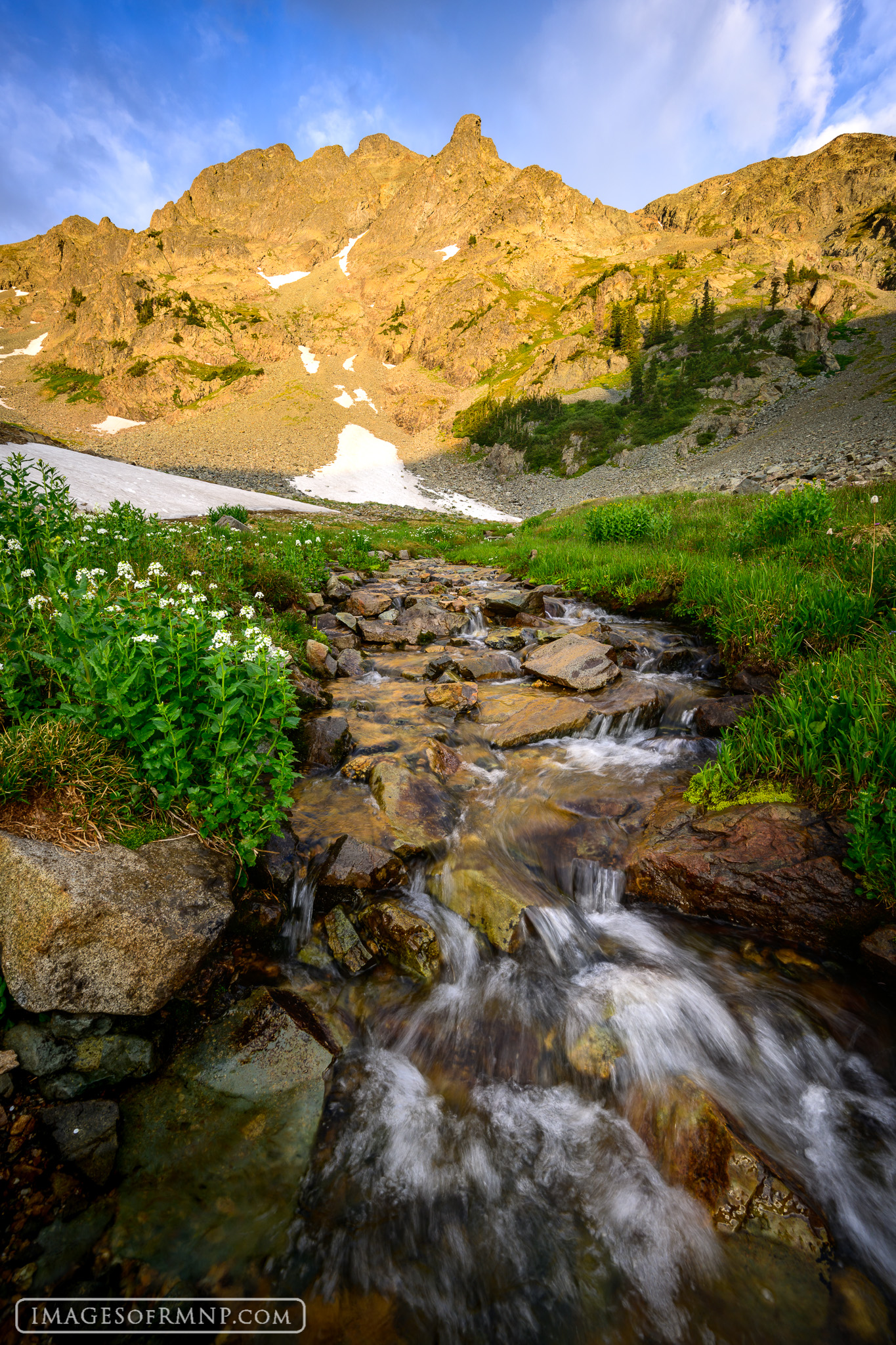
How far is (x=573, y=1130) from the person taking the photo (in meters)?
2.90

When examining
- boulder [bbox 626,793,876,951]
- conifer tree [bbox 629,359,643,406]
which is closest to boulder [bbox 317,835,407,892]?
boulder [bbox 626,793,876,951]

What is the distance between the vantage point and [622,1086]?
3035 millimetres

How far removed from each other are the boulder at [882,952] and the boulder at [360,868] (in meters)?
3.24

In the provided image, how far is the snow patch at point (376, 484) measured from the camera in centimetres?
5125

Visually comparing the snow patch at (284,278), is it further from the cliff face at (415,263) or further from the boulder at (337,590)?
the boulder at (337,590)

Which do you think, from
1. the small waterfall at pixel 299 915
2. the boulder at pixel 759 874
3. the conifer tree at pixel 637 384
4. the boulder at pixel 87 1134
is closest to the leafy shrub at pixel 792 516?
the boulder at pixel 759 874

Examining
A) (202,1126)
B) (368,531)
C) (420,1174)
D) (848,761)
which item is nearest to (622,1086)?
(420,1174)

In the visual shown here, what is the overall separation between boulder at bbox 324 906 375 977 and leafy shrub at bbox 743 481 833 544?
9.74 meters

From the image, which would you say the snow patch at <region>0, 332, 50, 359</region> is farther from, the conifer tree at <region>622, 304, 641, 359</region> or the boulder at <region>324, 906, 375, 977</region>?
the boulder at <region>324, 906, 375, 977</region>

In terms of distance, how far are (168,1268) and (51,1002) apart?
123 cm

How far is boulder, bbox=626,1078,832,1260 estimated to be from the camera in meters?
2.36

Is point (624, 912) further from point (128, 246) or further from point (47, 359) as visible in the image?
point (128, 246)

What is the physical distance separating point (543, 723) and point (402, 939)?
3.52 metres

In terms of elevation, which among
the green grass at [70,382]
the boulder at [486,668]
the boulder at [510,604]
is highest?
the green grass at [70,382]
